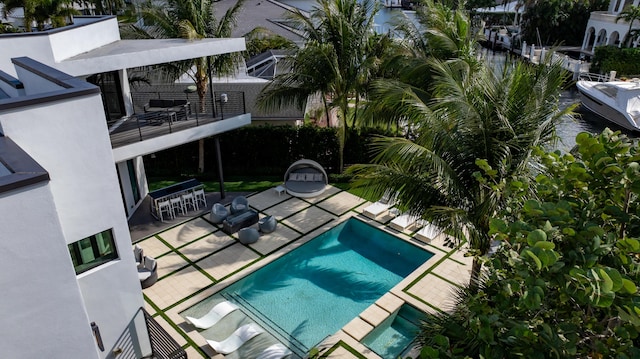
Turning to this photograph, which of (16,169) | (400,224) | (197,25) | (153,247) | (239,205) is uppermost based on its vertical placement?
(197,25)

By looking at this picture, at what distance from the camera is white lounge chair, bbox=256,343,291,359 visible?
966 centimetres

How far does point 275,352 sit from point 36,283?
537cm

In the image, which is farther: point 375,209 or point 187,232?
point 375,209

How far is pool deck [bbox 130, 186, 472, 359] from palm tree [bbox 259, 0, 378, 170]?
3786 mm

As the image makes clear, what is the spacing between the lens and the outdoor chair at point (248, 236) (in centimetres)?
1442

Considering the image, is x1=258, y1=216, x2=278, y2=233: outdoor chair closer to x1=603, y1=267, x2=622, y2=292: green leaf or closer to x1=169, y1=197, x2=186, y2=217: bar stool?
x1=169, y1=197, x2=186, y2=217: bar stool

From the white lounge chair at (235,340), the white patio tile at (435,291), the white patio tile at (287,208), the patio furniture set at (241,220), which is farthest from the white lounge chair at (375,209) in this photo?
the white lounge chair at (235,340)

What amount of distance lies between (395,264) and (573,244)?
10061 millimetres

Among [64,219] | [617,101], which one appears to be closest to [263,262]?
[64,219]

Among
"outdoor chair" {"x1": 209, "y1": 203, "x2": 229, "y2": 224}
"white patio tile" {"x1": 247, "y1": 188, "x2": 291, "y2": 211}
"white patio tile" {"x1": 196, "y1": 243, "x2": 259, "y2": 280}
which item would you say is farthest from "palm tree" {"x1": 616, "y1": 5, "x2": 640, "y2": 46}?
"white patio tile" {"x1": 196, "y1": 243, "x2": 259, "y2": 280}

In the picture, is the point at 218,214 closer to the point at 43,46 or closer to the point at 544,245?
the point at 43,46

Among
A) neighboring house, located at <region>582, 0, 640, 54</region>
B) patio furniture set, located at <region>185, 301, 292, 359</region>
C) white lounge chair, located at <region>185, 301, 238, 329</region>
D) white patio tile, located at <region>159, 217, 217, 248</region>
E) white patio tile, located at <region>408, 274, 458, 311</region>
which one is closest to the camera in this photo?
patio furniture set, located at <region>185, 301, 292, 359</region>

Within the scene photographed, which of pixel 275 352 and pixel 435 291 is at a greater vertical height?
pixel 275 352

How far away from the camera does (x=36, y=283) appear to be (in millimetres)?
6094
